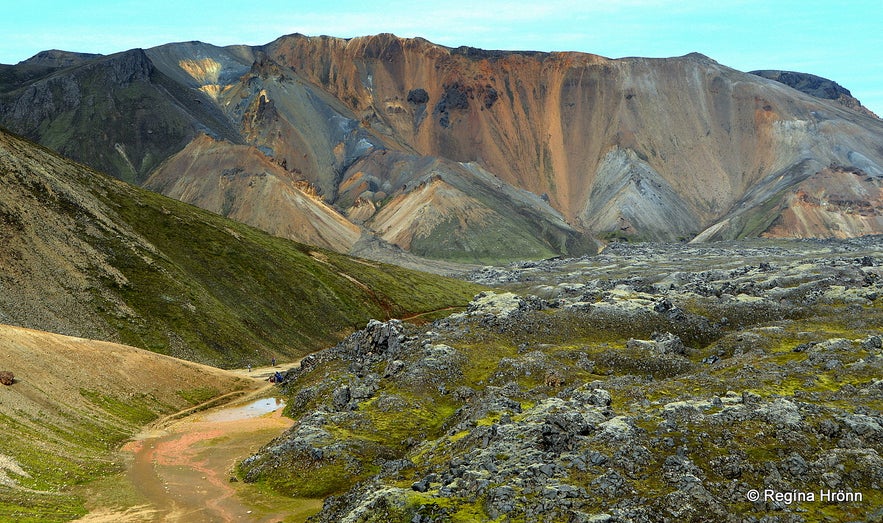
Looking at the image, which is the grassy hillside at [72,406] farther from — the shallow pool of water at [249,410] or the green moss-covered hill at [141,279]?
the green moss-covered hill at [141,279]

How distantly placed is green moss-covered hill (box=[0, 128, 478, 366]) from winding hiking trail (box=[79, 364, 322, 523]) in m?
36.0

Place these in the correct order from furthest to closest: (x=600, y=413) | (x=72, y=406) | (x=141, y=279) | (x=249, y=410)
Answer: (x=141, y=279), (x=249, y=410), (x=72, y=406), (x=600, y=413)

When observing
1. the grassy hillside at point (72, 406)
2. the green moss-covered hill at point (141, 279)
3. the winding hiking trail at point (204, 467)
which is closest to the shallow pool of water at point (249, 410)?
the winding hiking trail at point (204, 467)

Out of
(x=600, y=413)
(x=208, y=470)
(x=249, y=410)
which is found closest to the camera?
(x=600, y=413)

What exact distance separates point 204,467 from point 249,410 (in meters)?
27.7

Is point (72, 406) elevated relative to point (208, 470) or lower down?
elevated

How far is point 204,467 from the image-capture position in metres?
81.1

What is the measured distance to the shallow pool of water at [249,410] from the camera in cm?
10425

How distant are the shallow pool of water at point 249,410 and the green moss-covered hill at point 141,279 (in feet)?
97.1

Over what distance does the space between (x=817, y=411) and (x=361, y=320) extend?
134 m

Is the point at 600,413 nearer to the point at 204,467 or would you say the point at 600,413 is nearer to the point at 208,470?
the point at 208,470

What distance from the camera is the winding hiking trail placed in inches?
2625

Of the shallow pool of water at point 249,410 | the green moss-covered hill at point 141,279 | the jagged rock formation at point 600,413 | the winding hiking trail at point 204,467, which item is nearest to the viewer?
the jagged rock formation at point 600,413

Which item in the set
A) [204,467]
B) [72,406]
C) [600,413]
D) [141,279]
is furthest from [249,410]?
[141,279]
